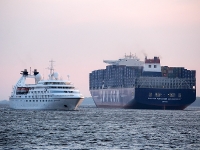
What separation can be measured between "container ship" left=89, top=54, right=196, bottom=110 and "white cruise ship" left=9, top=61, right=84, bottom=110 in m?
32.1

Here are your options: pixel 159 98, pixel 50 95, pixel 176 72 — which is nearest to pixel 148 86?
pixel 159 98

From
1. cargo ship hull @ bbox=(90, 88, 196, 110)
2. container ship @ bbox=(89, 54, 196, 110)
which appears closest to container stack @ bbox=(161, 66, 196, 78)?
container ship @ bbox=(89, 54, 196, 110)

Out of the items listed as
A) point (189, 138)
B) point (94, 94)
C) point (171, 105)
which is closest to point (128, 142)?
point (189, 138)

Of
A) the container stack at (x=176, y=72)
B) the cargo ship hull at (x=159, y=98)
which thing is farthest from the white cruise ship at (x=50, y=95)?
the container stack at (x=176, y=72)

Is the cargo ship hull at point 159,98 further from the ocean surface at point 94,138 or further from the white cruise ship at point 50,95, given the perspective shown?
the ocean surface at point 94,138

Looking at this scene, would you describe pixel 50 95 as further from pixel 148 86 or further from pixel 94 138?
pixel 94 138

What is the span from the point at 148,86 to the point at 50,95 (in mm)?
42355

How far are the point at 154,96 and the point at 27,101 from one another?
37107 mm

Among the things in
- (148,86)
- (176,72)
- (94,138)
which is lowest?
(94,138)

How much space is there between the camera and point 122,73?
170m

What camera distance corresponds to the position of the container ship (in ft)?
500

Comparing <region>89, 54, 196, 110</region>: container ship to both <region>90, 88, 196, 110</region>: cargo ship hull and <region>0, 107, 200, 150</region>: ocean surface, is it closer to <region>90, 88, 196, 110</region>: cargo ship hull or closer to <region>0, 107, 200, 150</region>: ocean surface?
<region>90, 88, 196, 110</region>: cargo ship hull

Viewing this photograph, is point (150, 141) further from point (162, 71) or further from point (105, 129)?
point (162, 71)

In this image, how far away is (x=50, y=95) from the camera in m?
120
